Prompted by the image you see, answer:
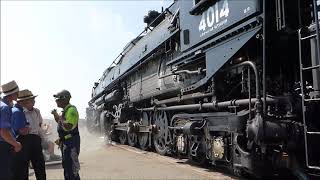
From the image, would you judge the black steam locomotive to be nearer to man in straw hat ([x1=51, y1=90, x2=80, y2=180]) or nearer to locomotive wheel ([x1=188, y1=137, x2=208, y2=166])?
locomotive wheel ([x1=188, y1=137, x2=208, y2=166])

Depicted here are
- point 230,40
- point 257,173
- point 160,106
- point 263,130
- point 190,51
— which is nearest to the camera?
point 263,130

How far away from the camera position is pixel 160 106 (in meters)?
11.2

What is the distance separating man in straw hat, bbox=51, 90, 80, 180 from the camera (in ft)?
19.7

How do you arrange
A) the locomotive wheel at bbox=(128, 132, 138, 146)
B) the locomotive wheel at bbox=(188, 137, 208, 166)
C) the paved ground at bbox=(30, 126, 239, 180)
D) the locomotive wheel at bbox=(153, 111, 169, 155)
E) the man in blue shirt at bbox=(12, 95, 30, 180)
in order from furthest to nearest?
the locomotive wheel at bbox=(128, 132, 138, 146) → the locomotive wheel at bbox=(153, 111, 169, 155) → the locomotive wheel at bbox=(188, 137, 208, 166) → the paved ground at bbox=(30, 126, 239, 180) → the man in blue shirt at bbox=(12, 95, 30, 180)

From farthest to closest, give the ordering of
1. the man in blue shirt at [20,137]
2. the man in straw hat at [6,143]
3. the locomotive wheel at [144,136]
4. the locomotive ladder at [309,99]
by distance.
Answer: the locomotive wheel at [144,136] < the man in blue shirt at [20,137] < the man in straw hat at [6,143] < the locomotive ladder at [309,99]

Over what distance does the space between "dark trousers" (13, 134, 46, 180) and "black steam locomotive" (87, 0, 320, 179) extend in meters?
3.01

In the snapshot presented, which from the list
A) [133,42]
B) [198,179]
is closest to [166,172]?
[198,179]

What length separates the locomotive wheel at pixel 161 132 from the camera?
10891 mm

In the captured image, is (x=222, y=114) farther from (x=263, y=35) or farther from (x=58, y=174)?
(x=58, y=174)

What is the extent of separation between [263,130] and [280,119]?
0.40m

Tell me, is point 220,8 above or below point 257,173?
above

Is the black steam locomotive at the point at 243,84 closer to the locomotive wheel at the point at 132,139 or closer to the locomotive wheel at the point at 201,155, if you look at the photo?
the locomotive wheel at the point at 201,155

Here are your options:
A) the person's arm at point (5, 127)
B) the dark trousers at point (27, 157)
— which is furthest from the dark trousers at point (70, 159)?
the person's arm at point (5, 127)

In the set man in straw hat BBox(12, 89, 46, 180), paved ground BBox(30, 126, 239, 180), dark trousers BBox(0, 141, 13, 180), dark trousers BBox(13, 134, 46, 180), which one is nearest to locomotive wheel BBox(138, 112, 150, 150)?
paved ground BBox(30, 126, 239, 180)
